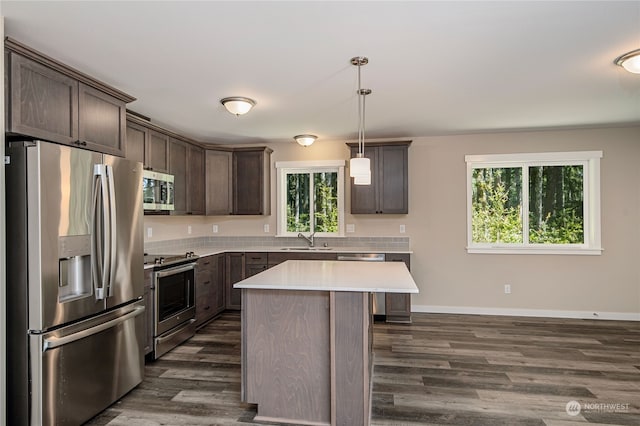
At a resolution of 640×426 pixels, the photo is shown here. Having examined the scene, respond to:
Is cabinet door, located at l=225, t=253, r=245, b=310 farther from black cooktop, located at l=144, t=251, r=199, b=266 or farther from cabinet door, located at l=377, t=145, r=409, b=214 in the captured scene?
cabinet door, located at l=377, t=145, r=409, b=214

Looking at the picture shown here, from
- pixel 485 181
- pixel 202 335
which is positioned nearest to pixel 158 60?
pixel 202 335

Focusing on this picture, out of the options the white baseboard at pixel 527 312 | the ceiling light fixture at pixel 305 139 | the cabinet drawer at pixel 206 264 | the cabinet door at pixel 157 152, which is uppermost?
the ceiling light fixture at pixel 305 139

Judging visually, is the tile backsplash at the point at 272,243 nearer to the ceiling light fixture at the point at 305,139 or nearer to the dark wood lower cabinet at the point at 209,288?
the dark wood lower cabinet at the point at 209,288

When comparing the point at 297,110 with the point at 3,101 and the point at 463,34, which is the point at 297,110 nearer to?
the point at 463,34

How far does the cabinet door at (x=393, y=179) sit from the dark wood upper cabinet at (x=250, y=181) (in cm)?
160

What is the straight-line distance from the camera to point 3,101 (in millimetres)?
2045

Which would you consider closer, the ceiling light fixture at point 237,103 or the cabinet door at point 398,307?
the ceiling light fixture at point 237,103

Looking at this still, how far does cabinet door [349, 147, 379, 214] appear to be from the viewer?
4.97m

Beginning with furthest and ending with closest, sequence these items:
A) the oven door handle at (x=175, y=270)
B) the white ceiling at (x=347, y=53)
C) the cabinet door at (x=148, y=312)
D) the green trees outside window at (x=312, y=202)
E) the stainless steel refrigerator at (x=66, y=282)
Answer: the green trees outside window at (x=312, y=202)
the oven door handle at (x=175, y=270)
the cabinet door at (x=148, y=312)
the stainless steel refrigerator at (x=66, y=282)
the white ceiling at (x=347, y=53)

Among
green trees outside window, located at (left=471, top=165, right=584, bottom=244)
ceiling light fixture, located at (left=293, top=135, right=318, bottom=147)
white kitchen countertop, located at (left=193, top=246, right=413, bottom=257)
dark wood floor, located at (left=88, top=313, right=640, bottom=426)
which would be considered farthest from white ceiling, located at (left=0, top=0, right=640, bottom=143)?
dark wood floor, located at (left=88, top=313, right=640, bottom=426)

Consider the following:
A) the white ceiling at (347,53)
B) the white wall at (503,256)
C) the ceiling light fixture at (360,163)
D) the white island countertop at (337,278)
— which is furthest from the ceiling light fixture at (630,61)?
the white wall at (503,256)

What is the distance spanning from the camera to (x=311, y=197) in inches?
216

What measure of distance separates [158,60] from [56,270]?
1492 millimetres

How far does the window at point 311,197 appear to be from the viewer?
5375 mm
